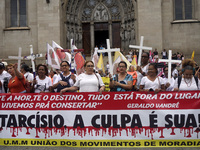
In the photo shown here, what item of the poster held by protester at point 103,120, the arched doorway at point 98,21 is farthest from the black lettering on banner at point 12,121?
the arched doorway at point 98,21

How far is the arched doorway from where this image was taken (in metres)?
23.5

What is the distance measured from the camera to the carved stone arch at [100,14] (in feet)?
79.2

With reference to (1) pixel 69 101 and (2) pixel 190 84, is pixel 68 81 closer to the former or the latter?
(1) pixel 69 101

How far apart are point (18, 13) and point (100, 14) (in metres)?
7.86

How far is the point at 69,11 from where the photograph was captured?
23094 mm

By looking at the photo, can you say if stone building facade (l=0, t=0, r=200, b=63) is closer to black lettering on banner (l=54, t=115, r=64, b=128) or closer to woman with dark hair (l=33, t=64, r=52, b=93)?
woman with dark hair (l=33, t=64, r=52, b=93)

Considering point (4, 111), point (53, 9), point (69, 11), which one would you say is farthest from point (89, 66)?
point (69, 11)

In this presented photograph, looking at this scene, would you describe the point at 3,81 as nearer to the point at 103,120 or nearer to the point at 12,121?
the point at 12,121

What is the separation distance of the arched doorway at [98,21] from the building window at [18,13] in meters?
4.40

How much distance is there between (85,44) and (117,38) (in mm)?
3242

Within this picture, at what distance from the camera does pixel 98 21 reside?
24.4m

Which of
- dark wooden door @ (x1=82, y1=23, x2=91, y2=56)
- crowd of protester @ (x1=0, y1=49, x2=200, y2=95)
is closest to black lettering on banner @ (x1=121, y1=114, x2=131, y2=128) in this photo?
crowd of protester @ (x1=0, y1=49, x2=200, y2=95)

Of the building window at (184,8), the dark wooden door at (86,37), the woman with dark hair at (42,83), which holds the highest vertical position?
the building window at (184,8)

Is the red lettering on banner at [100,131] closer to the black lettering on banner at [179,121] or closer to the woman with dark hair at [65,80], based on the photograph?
the black lettering on banner at [179,121]
